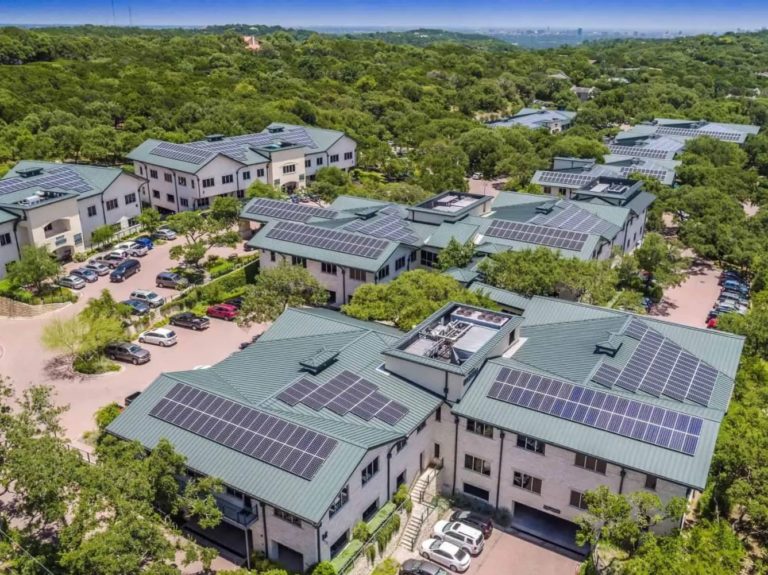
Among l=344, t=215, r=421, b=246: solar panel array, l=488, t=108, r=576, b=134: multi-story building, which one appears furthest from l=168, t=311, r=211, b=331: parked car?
l=488, t=108, r=576, b=134: multi-story building

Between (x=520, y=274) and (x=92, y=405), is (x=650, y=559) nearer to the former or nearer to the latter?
(x=520, y=274)

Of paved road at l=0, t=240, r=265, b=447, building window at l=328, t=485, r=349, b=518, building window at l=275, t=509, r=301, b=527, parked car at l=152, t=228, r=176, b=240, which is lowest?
paved road at l=0, t=240, r=265, b=447

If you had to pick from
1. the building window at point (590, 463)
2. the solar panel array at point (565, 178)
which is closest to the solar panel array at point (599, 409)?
the building window at point (590, 463)

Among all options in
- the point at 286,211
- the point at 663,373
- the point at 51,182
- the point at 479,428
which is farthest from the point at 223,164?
the point at 663,373

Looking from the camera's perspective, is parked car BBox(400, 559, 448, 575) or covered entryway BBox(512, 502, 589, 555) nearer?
parked car BBox(400, 559, 448, 575)

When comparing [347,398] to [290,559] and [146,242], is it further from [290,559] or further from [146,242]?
[146,242]

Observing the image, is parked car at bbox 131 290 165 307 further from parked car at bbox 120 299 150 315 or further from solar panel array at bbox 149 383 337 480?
solar panel array at bbox 149 383 337 480

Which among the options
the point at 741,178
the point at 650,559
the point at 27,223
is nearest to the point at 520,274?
the point at 650,559
